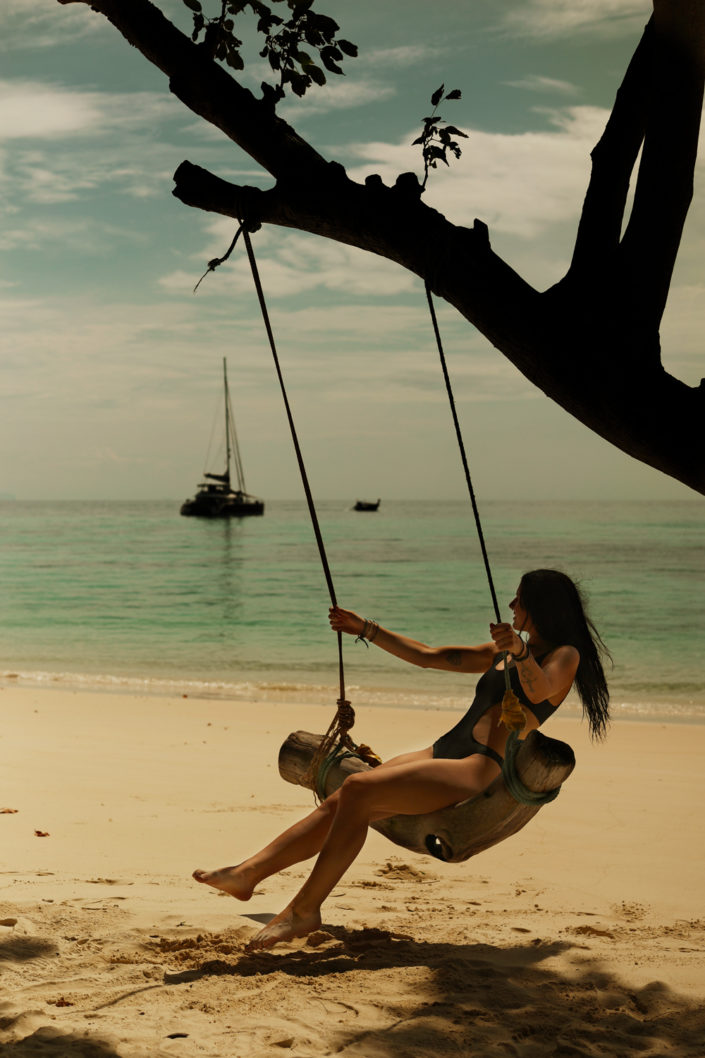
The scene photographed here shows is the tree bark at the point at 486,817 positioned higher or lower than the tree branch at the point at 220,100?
lower

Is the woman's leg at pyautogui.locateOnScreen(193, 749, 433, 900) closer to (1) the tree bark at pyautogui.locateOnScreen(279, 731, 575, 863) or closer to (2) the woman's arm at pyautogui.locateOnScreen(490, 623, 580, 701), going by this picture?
(1) the tree bark at pyautogui.locateOnScreen(279, 731, 575, 863)

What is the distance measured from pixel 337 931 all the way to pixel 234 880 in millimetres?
513

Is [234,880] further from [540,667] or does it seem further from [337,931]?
[540,667]

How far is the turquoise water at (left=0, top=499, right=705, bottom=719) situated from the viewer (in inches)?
581

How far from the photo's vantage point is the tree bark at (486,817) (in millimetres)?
3439

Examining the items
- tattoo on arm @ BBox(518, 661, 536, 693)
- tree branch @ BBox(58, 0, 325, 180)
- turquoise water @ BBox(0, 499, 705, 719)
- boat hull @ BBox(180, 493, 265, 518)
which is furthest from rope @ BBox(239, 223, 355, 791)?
boat hull @ BBox(180, 493, 265, 518)

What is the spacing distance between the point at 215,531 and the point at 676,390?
200 ft

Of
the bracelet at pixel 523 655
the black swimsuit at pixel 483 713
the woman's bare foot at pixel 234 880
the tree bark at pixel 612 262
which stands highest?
the tree bark at pixel 612 262

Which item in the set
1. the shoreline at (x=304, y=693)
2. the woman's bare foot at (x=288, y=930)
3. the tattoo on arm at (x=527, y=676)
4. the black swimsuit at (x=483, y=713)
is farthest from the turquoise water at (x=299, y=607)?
the woman's bare foot at (x=288, y=930)

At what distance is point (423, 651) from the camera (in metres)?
3.93

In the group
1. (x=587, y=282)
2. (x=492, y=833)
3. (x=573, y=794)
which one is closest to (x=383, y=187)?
(x=587, y=282)

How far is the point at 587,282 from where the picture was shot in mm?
2900

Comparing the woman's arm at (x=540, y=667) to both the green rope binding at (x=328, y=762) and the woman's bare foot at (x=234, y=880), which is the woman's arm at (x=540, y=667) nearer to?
the green rope binding at (x=328, y=762)

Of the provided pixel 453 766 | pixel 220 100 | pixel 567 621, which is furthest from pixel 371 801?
pixel 220 100
